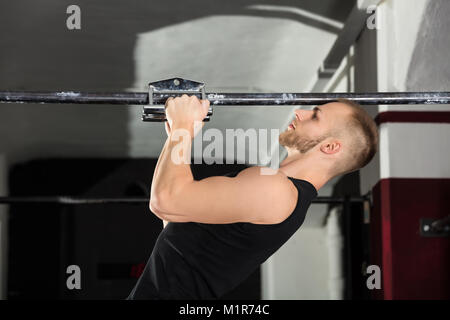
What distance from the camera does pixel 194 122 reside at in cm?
197

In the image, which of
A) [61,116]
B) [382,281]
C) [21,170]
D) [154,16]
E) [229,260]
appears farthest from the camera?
[21,170]

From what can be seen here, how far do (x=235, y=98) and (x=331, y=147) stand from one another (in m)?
0.36

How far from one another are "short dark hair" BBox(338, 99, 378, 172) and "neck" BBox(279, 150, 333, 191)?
91 mm

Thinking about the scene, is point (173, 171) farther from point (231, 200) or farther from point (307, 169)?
point (307, 169)

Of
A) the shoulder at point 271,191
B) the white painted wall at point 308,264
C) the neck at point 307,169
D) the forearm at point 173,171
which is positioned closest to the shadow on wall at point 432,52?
the neck at point 307,169

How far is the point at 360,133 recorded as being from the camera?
2225 mm

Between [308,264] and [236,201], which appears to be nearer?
[236,201]

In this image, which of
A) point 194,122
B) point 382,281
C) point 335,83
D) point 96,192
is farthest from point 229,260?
point 96,192

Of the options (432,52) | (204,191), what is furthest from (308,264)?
(204,191)

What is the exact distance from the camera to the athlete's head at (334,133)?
2.19 metres

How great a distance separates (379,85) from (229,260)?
2499mm

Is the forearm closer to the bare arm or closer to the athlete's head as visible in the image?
the bare arm

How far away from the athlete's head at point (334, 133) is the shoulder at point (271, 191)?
7.0 inches
